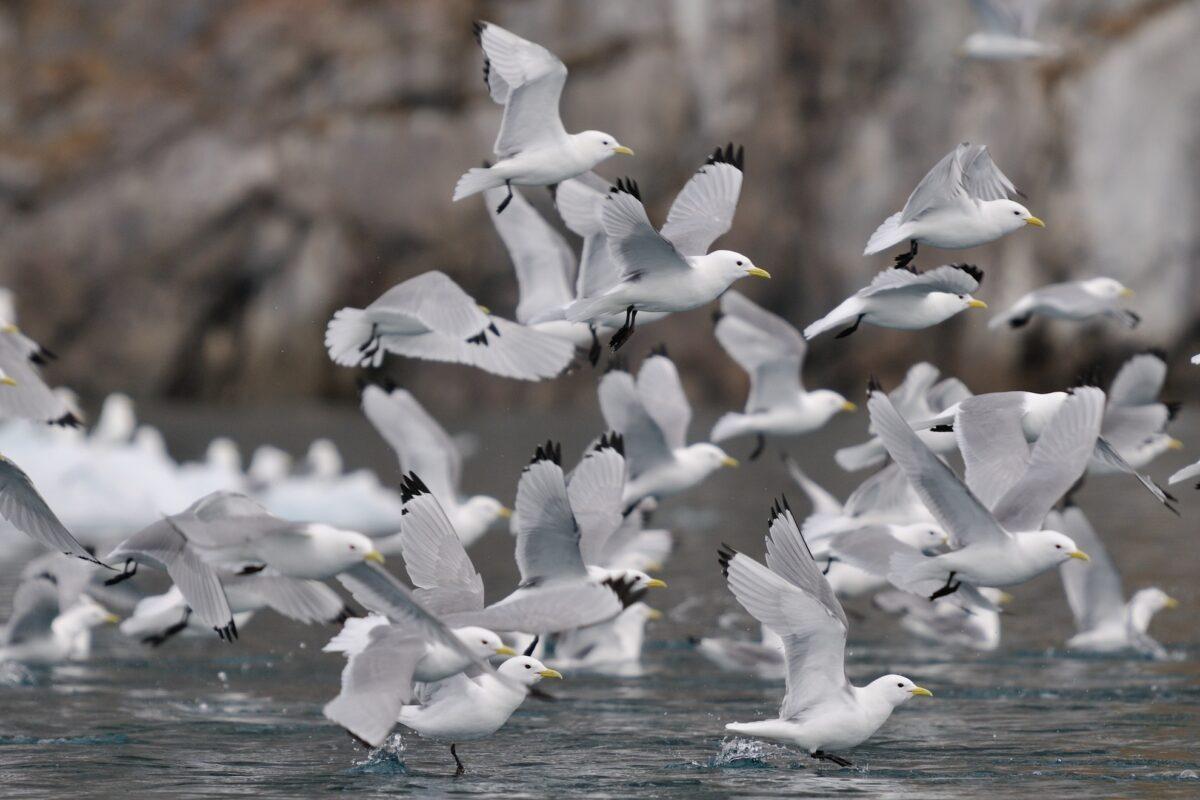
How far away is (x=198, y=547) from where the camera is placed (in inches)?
316

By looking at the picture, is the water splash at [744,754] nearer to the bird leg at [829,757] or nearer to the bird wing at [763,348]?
the bird leg at [829,757]

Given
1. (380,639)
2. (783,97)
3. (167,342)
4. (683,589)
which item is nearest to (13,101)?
(167,342)

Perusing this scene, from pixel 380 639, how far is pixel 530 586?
1381mm

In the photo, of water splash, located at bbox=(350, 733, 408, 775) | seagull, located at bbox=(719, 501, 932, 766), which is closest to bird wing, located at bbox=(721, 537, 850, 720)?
seagull, located at bbox=(719, 501, 932, 766)

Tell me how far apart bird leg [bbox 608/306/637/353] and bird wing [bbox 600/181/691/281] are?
20 cm

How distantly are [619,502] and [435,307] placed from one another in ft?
4.64

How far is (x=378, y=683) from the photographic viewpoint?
7086 millimetres

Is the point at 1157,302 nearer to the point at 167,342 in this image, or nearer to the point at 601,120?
the point at 601,120

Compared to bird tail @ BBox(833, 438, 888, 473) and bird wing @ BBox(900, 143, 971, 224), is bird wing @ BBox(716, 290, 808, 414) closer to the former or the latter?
bird tail @ BBox(833, 438, 888, 473)

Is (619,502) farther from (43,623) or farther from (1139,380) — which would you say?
(43,623)

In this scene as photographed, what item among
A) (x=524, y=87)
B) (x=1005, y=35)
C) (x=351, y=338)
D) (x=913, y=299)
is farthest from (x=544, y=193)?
(x=913, y=299)

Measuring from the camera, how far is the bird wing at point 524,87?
9398 millimetres

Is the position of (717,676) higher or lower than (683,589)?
lower

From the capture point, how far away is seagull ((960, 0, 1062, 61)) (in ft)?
49.4
